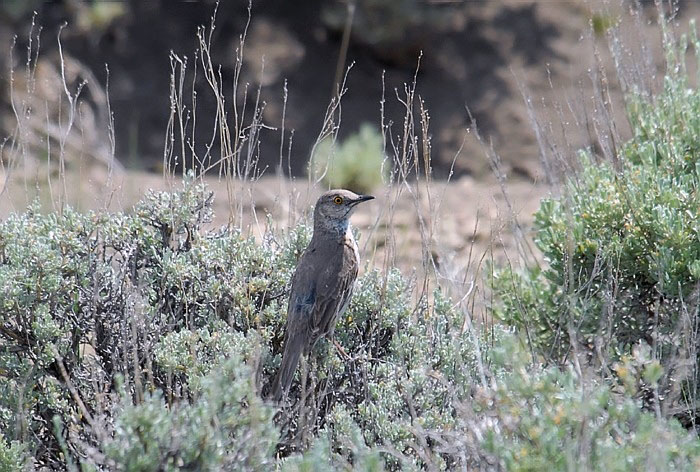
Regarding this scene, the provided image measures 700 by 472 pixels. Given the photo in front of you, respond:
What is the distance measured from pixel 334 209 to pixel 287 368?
48.7 inches

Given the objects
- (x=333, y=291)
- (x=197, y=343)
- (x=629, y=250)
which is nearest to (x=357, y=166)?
(x=333, y=291)

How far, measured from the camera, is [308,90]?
12977 mm

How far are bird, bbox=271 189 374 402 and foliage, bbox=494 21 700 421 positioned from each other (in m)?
1.04

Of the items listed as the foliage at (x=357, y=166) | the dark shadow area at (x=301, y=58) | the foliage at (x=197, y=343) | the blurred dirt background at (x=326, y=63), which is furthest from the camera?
the dark shadow area at (x=301, y=58)

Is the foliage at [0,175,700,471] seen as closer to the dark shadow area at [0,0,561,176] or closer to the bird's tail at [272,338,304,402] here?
the bird's tail at [272,338,304,402]

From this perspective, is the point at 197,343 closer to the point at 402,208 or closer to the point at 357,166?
the point at 402,208

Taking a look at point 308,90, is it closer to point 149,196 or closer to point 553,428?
point 149,196

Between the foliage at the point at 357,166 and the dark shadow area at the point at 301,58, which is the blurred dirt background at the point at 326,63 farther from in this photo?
the foliage at the point at 357,166

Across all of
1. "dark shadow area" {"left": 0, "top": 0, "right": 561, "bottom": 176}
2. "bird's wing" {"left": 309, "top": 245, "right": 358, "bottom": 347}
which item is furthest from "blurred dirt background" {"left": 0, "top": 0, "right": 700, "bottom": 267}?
"bird's wing" {"left": 309, "top": 245, "right": 358, "bottom": 347}

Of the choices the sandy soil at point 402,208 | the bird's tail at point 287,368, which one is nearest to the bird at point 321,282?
the bird's tail at point 287,368

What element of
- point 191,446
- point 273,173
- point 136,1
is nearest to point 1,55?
point 136,1

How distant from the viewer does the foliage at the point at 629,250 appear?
5484 mm

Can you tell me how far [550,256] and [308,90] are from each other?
24.2 ft

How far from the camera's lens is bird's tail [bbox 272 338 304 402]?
5.36 metres
